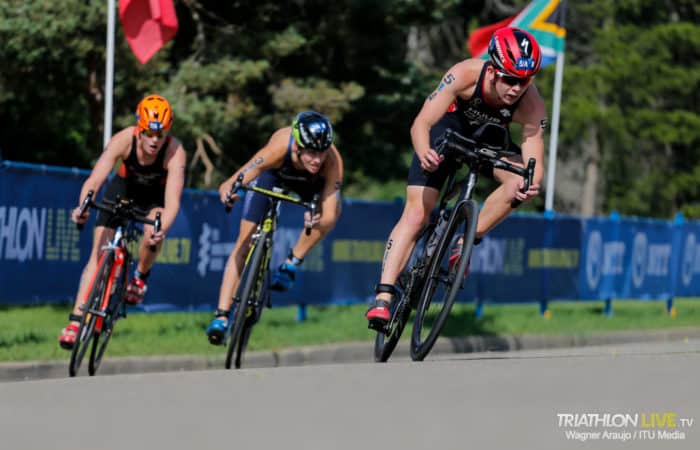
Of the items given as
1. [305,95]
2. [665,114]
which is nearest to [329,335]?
[305,95]

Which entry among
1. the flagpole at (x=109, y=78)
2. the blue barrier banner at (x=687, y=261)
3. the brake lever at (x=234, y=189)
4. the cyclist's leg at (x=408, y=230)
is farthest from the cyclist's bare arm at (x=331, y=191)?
the blue barrier banner at (x=687, y=261)

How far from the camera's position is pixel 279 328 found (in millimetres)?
15359

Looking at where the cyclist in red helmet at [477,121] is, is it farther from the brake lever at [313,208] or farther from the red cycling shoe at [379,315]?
the brake lever at [313,208]

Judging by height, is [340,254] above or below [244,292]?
below

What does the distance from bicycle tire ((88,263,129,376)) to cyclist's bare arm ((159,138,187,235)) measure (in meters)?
0.56

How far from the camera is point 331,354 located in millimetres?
13727

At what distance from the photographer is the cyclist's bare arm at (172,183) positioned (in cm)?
1080

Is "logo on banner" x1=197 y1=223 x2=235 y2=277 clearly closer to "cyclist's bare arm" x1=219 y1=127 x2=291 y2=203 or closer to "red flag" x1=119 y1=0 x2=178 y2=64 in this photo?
"red flag" x1=119 y1=0 x2=178 y2=64

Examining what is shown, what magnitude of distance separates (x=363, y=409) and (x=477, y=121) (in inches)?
131

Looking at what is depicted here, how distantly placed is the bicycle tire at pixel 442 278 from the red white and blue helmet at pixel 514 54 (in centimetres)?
87

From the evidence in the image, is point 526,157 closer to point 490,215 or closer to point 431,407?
point 490,215

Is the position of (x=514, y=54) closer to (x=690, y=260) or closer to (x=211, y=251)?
(x=211, y=251)

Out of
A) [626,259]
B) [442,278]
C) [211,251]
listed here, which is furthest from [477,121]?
[626,259]

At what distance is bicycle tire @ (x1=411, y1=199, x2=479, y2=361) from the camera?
8859 mm
